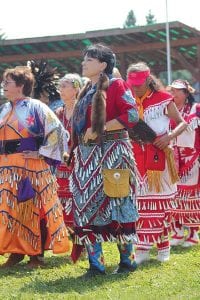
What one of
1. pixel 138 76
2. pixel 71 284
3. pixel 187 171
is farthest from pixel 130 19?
pixel 71 284

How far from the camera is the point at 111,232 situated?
542 centimetres

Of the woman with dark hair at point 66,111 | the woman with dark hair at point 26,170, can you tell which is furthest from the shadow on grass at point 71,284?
the woman with dark hair at point 66,111

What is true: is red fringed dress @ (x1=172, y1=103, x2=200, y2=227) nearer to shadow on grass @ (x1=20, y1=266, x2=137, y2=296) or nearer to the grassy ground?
the grassy ground

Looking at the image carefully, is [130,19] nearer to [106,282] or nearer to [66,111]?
[66,111]

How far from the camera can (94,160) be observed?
5.38 meters

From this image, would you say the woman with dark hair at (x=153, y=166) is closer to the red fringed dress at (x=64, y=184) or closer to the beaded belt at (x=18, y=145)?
the beaded belt at (x=18, y=145)

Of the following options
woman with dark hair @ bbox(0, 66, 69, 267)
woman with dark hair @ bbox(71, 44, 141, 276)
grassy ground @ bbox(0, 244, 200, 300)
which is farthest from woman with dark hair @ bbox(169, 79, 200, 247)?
woman with dark hair @ bbox(71, 44, 141, 276)

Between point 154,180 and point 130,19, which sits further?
point 130,19

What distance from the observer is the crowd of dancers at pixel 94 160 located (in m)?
5.37

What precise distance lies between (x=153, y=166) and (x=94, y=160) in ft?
3.32

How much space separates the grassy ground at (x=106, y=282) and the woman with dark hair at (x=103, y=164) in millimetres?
281

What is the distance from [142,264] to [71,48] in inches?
630

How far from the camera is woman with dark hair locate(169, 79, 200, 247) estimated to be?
738cm

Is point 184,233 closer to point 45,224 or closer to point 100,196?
point 45,224
